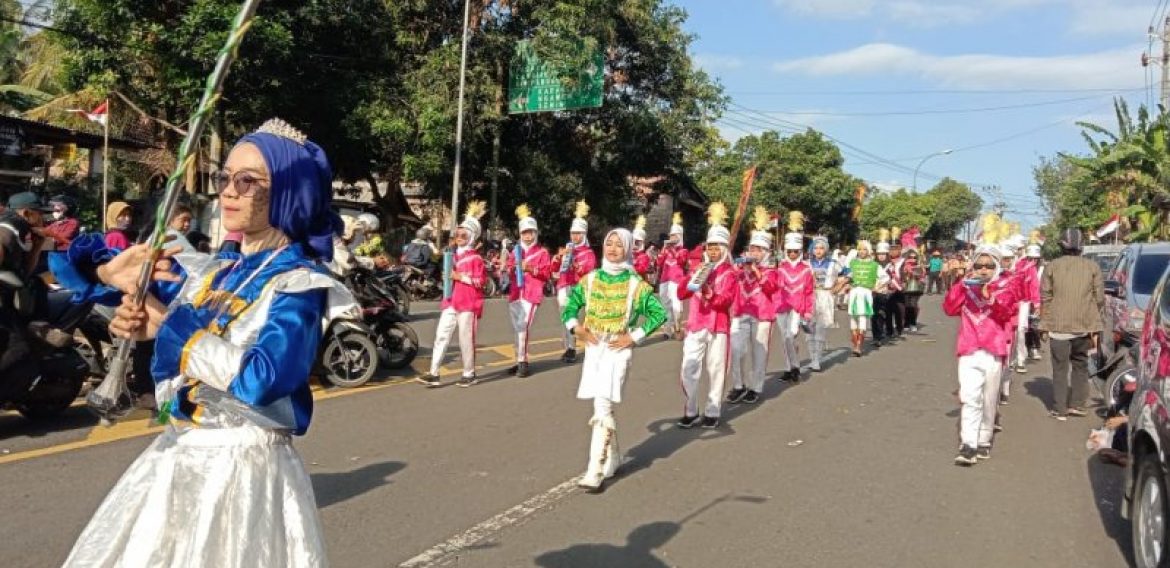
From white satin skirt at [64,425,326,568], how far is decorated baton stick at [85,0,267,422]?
0.19 metres

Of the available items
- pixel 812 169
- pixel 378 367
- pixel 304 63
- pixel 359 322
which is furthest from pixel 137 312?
pixel 812 169

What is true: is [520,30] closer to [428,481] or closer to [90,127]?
[90,127]

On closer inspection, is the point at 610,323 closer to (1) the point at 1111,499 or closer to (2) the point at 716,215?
(2) the point at 716,215

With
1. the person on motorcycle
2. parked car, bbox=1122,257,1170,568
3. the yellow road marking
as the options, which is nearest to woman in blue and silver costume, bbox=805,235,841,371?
the yellow road marking

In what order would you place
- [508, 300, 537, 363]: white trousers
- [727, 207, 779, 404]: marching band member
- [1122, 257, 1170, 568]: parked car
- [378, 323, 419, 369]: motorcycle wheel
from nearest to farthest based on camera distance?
[1122, 257, 1170, 568]: parked car < [727, 207, 779, 404]: marching band member < [378, 323, 419, 369]: motorcycle wheel < [508, 300, 537, 363]: white trousers

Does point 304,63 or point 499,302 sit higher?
point 304,63

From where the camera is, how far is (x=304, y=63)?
22188mm

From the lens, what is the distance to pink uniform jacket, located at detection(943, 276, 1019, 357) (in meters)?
7.55

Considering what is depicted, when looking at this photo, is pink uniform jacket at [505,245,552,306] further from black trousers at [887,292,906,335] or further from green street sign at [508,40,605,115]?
green street sign at [508,40,605,115]

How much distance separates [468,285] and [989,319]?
5291mm

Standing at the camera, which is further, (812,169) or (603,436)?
(812,169)

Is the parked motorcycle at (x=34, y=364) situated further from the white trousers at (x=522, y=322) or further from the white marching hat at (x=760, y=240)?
the white marching hat at (x=760, y=240)

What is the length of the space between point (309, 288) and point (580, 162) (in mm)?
26837

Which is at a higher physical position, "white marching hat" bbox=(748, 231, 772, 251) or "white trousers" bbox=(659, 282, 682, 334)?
"white marching hat" bbox=(748, 231, 772, 251)
